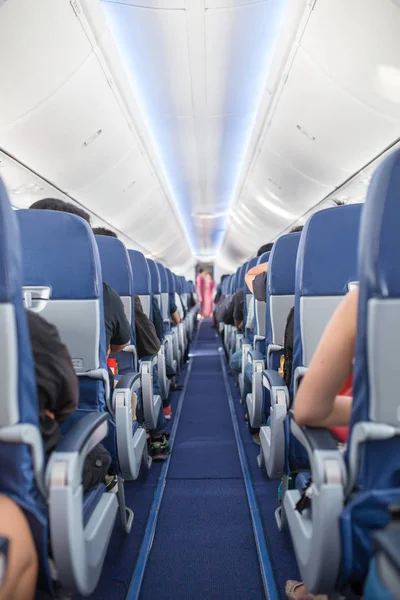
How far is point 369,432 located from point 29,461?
38.1 inches

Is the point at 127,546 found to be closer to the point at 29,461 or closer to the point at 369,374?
the point at 29,461

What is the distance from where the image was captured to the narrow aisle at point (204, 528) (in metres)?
1.85

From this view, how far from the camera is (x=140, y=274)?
3.42 meters

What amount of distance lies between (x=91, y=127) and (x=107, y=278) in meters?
2.45

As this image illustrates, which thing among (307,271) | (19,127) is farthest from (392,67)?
(19,127)

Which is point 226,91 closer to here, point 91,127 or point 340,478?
point 91,127

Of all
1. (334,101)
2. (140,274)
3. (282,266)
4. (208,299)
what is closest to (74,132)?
(140,274)

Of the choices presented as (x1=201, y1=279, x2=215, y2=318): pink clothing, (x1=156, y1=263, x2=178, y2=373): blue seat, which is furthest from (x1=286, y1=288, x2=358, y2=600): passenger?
(x1=201, y1=279, x2=215, y2=318): pink clothing

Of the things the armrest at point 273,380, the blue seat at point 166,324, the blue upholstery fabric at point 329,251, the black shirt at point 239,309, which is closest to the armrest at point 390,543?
the blue upholstery fabric at point 329,251

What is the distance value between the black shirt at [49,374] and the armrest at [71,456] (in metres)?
0.08

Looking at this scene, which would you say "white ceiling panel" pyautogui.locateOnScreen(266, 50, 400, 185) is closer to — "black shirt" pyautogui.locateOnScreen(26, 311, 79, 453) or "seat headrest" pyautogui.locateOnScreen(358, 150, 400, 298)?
"seat headrest" pyautogui.locateOnScreen(358, 150, 400, 298)

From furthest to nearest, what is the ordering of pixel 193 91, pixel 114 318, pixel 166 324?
pixel 166 324, pixel 193 91, pixel 114 318

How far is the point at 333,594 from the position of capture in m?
1.18

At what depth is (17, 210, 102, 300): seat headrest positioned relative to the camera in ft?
5.58
